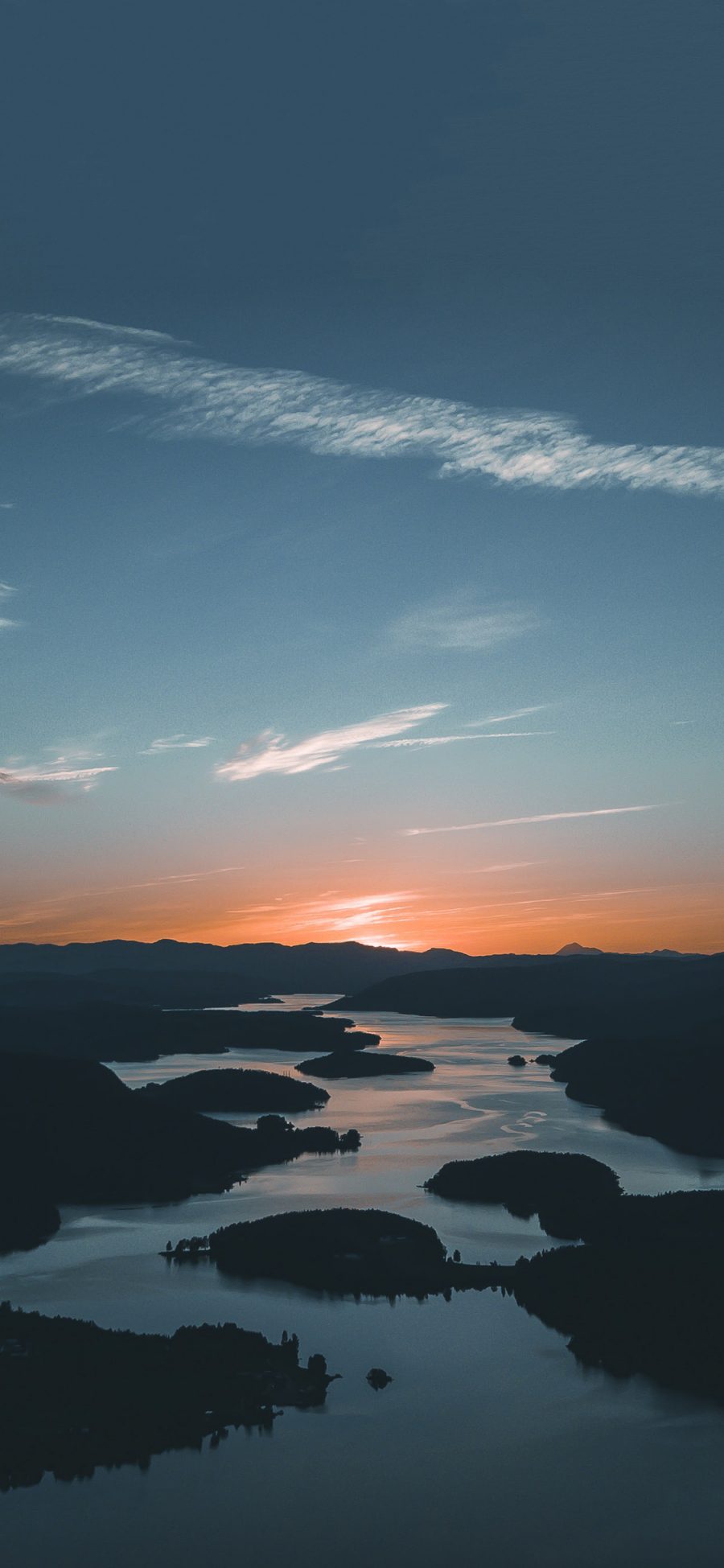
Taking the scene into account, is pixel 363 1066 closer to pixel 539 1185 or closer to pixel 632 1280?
pixel 539 1185

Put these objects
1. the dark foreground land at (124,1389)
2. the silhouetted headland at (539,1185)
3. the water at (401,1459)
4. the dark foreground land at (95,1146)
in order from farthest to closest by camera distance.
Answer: the dark foreground land at (95,1146)
the silhouetted headland at (539,1185)
the dark foreground land at (124,1389)
the water at (401,1459)

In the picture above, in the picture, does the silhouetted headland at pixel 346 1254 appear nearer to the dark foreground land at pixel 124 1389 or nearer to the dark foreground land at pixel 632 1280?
the dark foreground land at pixel 632 1280

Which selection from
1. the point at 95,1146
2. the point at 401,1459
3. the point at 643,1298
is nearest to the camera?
the point at 401,1459

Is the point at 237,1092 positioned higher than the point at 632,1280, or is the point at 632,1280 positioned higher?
the point at 632,1280

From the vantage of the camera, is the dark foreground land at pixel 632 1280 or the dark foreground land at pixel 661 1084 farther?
the dark foreground land at pixel 661 1084

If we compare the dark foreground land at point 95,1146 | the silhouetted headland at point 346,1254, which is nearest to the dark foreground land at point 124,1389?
the silhouetted headland at point 346,1254

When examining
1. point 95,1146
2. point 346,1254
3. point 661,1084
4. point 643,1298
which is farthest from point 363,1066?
point 643,1298

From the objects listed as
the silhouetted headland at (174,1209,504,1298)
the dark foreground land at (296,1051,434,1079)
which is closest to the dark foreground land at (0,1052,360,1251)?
the silhouetted headland at (174,1209,504,1298)
